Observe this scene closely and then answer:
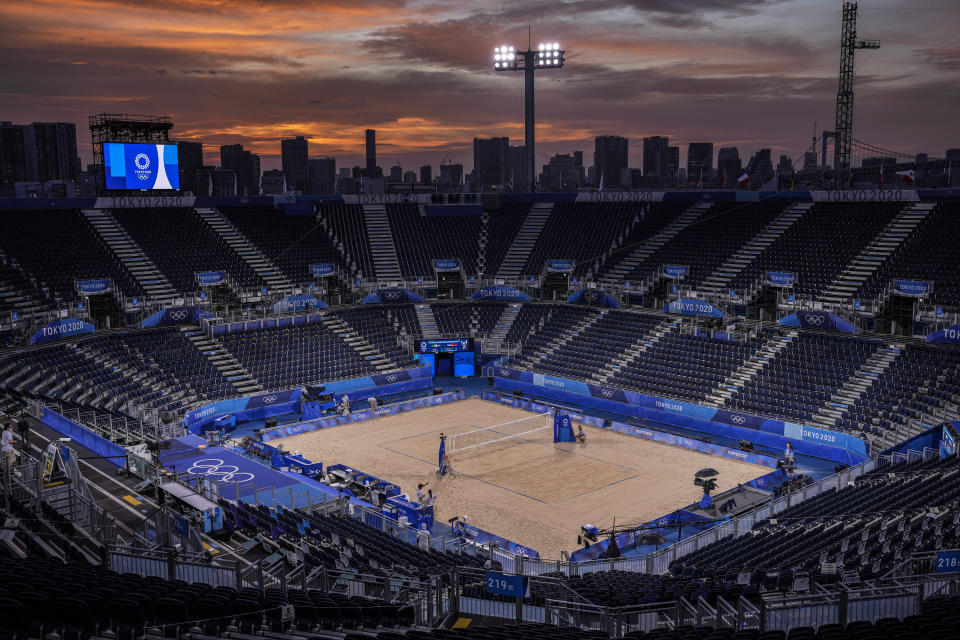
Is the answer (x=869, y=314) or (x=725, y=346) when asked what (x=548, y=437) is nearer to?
(x=725, y=346)

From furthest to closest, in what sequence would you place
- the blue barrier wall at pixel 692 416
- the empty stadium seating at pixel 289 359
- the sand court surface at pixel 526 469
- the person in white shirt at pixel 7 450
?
the empty stadium seating at pixel 289 359 < the blue barrier wall at pixel 692 416 < the sand court surface at pixel 526 469 < the person in white shirt at pixel 7 450

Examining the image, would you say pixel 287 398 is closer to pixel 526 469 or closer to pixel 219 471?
pixel 219 471

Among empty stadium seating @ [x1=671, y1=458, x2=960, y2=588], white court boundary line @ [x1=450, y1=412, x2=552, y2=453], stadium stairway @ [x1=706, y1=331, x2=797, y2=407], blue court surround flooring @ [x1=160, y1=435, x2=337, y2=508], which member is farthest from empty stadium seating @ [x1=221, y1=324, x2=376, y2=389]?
empty stadium seating @ [x1=671, y1=458, x2=960, y2=588]

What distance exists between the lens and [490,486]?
32656 millimetres

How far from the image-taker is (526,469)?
114 feet

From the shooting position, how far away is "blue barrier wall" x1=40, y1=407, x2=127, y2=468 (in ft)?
89.6

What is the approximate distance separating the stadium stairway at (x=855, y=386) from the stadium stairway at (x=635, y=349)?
11.8 m

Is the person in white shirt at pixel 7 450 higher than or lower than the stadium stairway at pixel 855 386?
higher

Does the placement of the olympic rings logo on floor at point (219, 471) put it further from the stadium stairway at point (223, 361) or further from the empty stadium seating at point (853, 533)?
the empty stadium seating at point (853, 533)

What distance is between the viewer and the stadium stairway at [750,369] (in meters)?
41.5

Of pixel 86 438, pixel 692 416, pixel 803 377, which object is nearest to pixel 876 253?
pixel 803 377

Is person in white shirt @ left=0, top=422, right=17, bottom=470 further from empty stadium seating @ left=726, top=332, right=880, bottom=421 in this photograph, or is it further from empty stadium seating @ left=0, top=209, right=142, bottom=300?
empty stadium seating @ left=726, top=332, right=880, bottom=421

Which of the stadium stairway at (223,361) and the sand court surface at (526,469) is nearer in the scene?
the sand court surface at (526,469)

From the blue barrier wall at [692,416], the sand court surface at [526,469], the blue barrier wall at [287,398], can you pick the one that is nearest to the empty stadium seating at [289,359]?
the blue barrier wall at [287,398]
